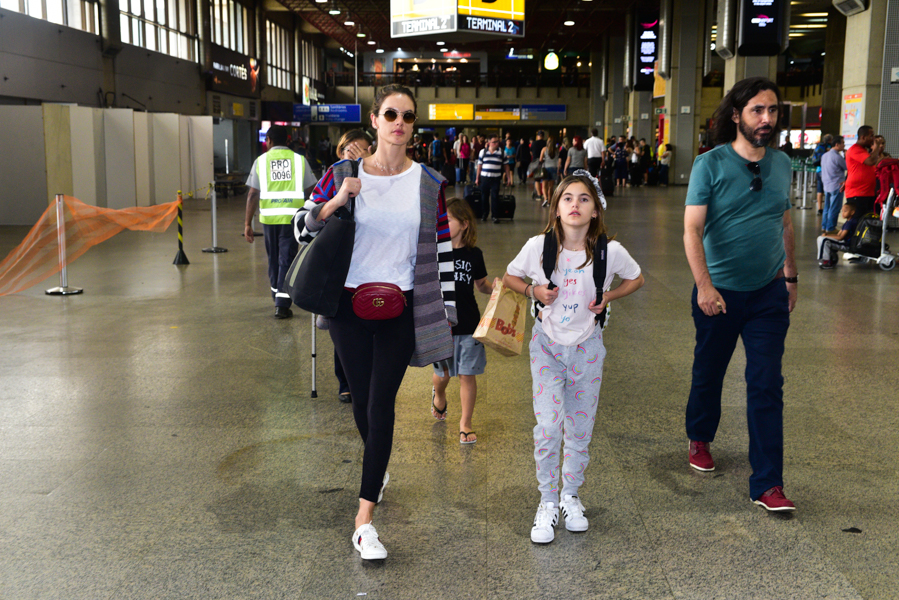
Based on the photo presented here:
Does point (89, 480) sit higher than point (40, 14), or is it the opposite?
point (40, 14)

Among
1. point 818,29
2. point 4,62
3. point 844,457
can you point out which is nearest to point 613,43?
point 818,29

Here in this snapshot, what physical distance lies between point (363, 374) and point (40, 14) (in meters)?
22.3

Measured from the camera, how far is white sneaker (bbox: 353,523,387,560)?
130 inches

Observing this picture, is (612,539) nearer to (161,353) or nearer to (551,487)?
(551,487)

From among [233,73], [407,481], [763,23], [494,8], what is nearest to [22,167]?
[494,8]

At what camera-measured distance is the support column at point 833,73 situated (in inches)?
1415

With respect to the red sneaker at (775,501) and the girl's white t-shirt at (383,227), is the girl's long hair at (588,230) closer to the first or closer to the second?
the girl's white t-shirt at (383,227)

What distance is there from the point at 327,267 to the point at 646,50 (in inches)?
1392

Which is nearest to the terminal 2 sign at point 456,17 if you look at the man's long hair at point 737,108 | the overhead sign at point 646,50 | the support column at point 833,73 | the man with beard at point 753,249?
the man's long hair at point 737,108

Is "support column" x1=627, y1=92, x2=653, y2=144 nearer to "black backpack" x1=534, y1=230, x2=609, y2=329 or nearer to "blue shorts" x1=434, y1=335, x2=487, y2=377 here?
"blue shorts" x1=434, y1=335, x2=487, y2=377

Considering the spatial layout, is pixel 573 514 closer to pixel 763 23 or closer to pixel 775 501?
pixel 775 501

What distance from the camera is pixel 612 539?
11.6ft

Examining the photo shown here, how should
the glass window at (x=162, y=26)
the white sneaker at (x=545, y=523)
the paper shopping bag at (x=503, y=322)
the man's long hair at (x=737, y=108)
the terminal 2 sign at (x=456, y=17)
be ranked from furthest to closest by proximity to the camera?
the glass window at (x=162, y=26) < the terminal 2 sign at (x=456, y=17) < the man's long hair at (x=737, y=108) < the paper shopping bag at (x=503, y=322) < the white sneaker at (x=545, y=523)

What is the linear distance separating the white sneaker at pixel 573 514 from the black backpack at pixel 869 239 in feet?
30.0
